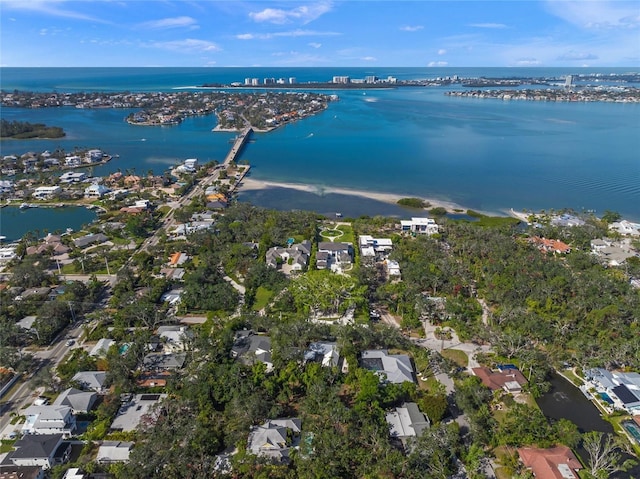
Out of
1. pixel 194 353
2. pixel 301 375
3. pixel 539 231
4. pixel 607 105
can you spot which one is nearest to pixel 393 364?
pixel 301 375

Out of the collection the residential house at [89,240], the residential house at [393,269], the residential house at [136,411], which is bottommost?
the residential house at [136,411]

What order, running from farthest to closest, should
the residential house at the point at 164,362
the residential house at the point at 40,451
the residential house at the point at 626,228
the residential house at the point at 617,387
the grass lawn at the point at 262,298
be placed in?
the residential house at the point at 626,228 → the grass lawn at the point at 262,298 → the residential house at the point at 164,362 → the residential house at the point at 617,387 → the residential house at the point at 40,451

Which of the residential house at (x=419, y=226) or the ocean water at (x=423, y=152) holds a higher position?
the ocean water at (x=423, y=152)

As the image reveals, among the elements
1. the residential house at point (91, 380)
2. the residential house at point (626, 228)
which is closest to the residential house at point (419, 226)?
the residential house at point (626, 228)

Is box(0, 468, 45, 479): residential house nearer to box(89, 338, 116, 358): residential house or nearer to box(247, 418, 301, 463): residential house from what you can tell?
box(89, 338, 116, 358): residential house

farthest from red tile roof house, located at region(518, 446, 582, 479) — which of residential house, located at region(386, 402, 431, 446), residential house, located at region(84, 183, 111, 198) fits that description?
residential house, located at region(84, 183, 111, 198)

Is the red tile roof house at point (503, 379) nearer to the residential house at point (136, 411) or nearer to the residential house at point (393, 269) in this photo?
the residential house at point (393, 269)

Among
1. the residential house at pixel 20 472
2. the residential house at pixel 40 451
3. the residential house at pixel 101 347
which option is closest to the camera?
the residential house at pixel 20 472
